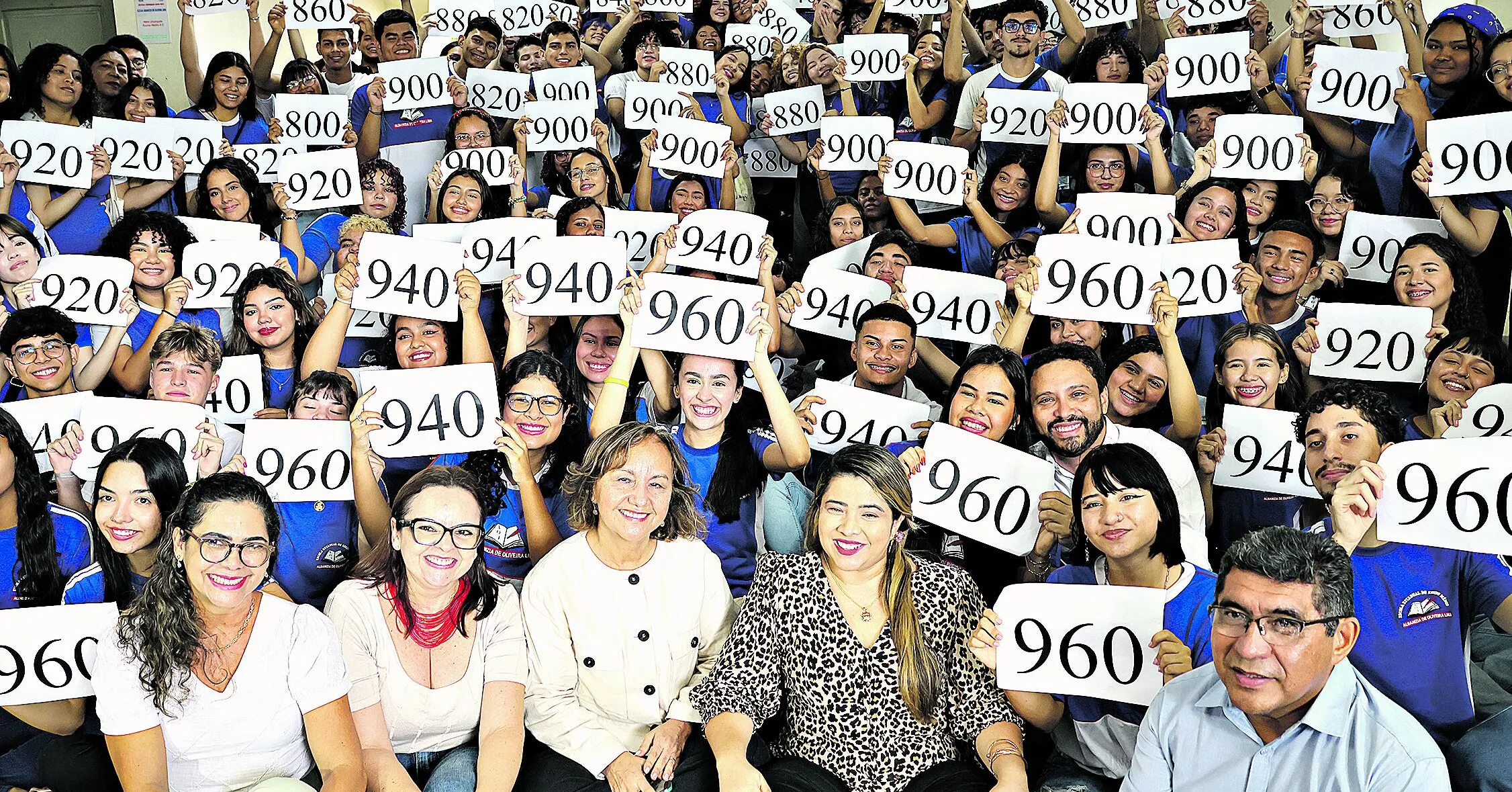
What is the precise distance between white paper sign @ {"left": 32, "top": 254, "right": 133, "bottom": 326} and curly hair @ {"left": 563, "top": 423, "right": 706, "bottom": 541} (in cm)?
222

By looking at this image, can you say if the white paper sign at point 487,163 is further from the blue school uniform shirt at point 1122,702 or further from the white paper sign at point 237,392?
the blue school uniform shirt at point 1122,702

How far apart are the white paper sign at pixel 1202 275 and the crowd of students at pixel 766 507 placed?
0.18 meters

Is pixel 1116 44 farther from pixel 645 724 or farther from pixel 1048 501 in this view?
pixel 645 724

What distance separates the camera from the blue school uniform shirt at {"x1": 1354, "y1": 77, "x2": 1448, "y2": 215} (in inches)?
208

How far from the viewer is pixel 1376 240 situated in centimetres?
474

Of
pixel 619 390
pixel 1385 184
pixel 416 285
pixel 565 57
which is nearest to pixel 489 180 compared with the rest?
pixel 565 57

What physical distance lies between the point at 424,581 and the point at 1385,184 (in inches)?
179

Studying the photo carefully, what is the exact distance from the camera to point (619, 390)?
386cm

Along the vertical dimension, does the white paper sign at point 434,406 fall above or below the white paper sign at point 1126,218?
below

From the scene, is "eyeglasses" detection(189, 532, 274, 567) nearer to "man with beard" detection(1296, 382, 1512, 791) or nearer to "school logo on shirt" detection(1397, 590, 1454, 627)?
"man with beard" detection(1296, 382, 1512, 791)

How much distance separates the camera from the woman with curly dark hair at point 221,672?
2.64 meters

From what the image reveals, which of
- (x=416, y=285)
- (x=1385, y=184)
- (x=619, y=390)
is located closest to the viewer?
(x=619, y=390)

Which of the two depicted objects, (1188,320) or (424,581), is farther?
(1188,320)

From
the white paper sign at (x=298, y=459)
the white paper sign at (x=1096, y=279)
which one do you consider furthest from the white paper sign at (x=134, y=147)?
the white paper sign at (x=1096, y=279)
